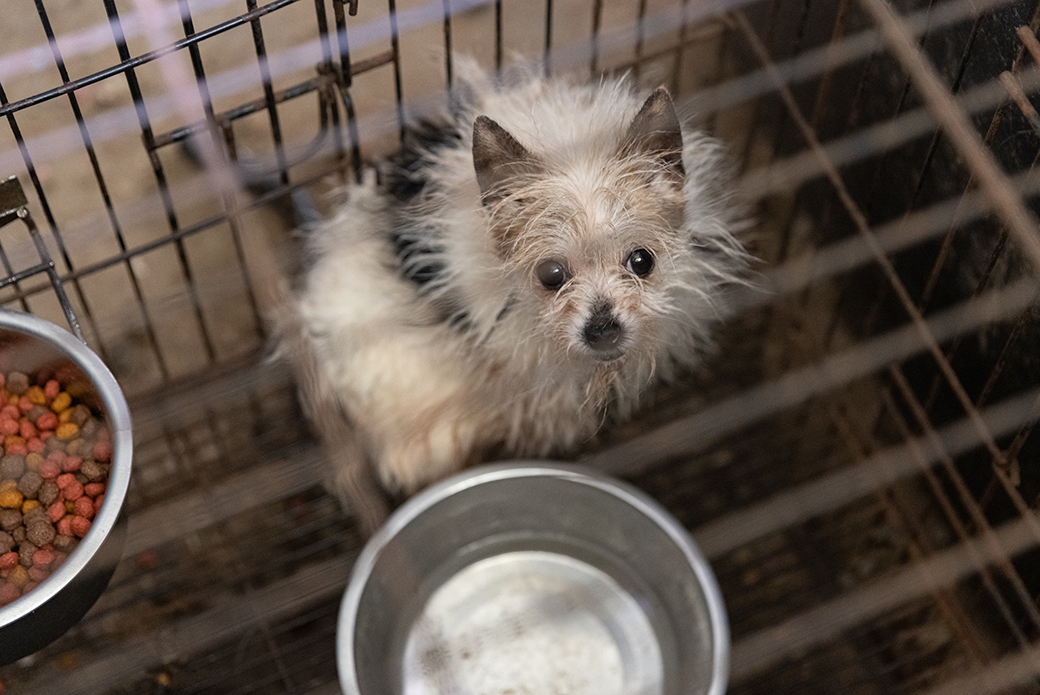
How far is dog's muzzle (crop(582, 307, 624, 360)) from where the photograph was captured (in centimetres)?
174

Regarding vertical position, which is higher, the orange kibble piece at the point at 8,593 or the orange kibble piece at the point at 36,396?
the orange kibble piece at the point at 36,396

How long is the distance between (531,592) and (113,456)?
95cm

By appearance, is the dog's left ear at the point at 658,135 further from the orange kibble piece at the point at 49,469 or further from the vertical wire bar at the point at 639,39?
the orange kibble piece at the point at 49,469

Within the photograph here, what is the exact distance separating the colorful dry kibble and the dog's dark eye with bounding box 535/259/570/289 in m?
0.79

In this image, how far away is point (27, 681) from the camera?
2.11 metres

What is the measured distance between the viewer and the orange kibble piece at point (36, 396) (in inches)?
73.1

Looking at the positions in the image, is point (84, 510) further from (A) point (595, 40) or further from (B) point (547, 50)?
(A) point (595, 40)

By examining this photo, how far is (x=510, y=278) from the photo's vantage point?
1.88 metres

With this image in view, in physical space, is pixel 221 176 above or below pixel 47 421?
above

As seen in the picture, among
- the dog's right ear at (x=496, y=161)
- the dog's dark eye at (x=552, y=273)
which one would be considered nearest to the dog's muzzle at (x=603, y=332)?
the dog's dark eye at (x=552, y=273)

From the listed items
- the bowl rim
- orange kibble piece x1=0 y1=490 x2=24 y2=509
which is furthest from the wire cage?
orange kibble piece x1=0 y1=490 x2=24 y2=509

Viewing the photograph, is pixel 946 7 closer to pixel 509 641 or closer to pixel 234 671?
pixel 509 641

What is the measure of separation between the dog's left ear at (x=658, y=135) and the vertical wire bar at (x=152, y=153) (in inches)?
33.3

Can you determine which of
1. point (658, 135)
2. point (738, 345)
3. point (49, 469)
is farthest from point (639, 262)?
point (49, 469)
